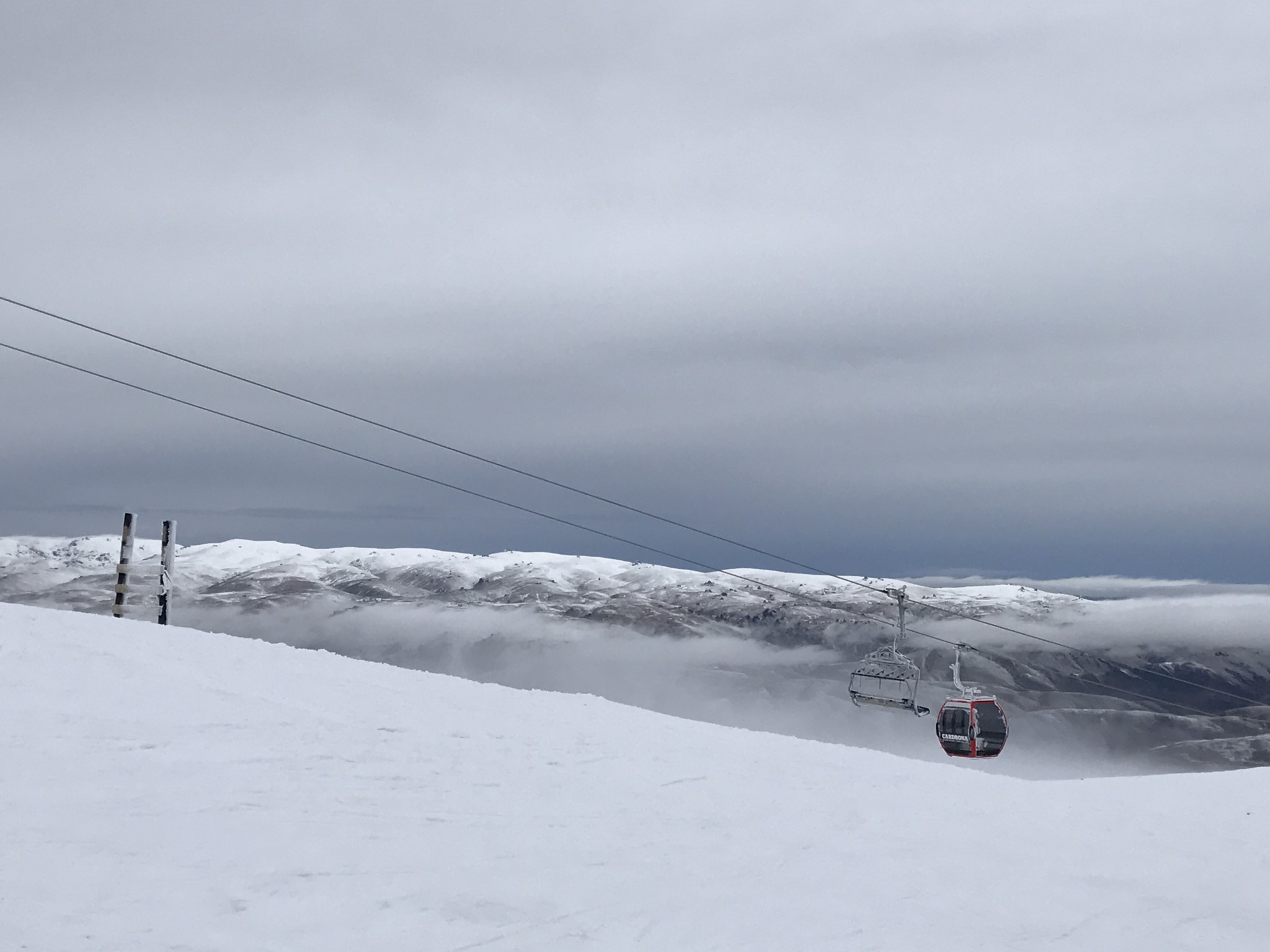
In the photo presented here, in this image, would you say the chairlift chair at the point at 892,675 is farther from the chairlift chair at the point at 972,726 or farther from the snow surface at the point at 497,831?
the snow surface at the point at 497,831

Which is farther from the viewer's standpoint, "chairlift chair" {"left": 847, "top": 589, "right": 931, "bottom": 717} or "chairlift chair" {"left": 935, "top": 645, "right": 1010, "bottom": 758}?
"chairlift chair" {"left": 935, "top": 645, "right": 1010, "bottom": 758}

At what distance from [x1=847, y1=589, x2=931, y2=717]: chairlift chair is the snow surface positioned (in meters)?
17.2

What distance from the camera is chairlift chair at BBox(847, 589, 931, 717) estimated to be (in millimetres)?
35938

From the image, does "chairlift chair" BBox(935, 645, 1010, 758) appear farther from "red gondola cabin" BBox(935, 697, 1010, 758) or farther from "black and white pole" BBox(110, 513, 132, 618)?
"black and white pole" BBox(110, 513, 132, 618)

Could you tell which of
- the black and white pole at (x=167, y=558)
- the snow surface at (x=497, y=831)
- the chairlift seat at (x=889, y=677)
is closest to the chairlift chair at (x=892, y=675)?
the chairlift seat at (x=889, y=677)

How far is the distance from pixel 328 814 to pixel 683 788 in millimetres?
5063

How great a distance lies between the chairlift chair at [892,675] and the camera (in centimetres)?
3594

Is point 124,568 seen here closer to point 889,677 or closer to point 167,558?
point 167,558

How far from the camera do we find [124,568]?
75.1 feet

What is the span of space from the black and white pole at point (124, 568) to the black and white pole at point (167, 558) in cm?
62

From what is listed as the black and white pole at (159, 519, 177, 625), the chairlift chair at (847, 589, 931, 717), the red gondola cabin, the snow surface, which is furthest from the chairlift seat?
the black and white pole at (159, 519, 177, 625)

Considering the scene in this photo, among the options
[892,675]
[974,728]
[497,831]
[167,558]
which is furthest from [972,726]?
[497,831]

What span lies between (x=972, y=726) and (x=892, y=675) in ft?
13.7

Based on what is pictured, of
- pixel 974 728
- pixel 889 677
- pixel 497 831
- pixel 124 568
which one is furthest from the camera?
pixel 974 728
